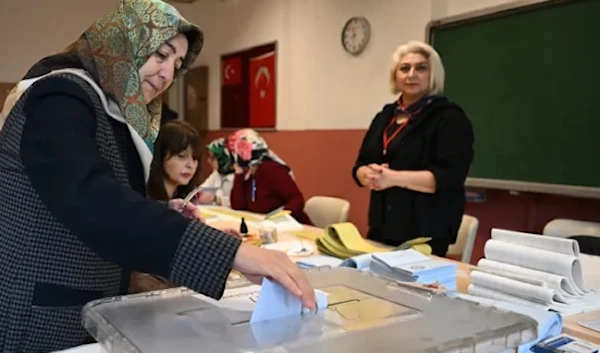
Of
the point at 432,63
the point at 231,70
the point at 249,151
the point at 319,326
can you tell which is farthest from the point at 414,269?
the point at 231,70

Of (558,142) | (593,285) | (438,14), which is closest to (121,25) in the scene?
(593,285)

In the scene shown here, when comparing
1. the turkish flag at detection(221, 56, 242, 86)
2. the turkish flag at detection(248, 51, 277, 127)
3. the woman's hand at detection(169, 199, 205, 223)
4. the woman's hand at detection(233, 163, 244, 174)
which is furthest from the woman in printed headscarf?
the turkish flag at detection(221, 56, 242, 86)

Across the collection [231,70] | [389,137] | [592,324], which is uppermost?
[231,70]

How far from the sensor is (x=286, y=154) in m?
4.84

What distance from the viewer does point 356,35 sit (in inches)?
159

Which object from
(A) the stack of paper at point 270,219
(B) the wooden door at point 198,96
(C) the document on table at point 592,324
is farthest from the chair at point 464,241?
(B) the wooden door at point 198,96

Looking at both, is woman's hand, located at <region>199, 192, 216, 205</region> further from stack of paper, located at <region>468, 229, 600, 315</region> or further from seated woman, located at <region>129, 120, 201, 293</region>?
stack of paper, located at <region>468, 229, 600, 315</region>

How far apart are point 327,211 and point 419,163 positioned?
1.36m

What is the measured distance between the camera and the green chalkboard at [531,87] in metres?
2.67

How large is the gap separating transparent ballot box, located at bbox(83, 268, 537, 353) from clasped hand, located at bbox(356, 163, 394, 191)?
1138 mm

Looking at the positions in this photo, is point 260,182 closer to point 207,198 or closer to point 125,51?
point 207,198

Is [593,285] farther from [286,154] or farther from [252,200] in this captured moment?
[286,154]

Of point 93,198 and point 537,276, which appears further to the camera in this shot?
point 537,276

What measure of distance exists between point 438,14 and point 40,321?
117 inches
